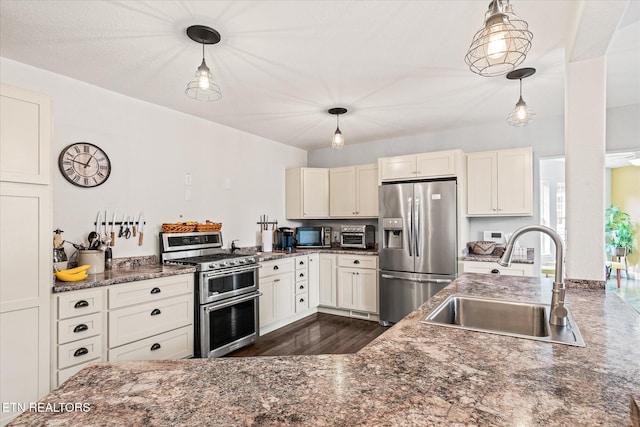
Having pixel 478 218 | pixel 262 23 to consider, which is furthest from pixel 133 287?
pixel 478 218

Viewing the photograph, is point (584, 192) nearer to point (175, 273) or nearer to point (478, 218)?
point (478, 218)

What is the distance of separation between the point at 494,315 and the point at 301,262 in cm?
291

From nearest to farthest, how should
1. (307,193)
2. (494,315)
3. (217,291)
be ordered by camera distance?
(494,315), (217,291), (307,193)

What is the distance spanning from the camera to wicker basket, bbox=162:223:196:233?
331cm

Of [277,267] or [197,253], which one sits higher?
[197,253]

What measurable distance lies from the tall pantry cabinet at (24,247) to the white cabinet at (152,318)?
16.0 inches

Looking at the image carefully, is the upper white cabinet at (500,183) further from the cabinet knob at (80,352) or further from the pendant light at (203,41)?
the cabinet knob at (80,352)

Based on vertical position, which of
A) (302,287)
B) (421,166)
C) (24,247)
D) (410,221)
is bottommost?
(302,287)

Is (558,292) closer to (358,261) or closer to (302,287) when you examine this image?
(358,261)

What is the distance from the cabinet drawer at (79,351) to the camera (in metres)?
2.19

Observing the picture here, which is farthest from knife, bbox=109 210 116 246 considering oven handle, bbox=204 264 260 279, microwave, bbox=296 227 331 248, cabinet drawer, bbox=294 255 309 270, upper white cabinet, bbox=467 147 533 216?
upper white cabinet, bbox=467 147 533 216

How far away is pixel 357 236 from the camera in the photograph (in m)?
4.68

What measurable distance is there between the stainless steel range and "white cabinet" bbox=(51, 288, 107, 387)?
0.79m

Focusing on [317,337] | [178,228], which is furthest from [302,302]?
[178,228]
